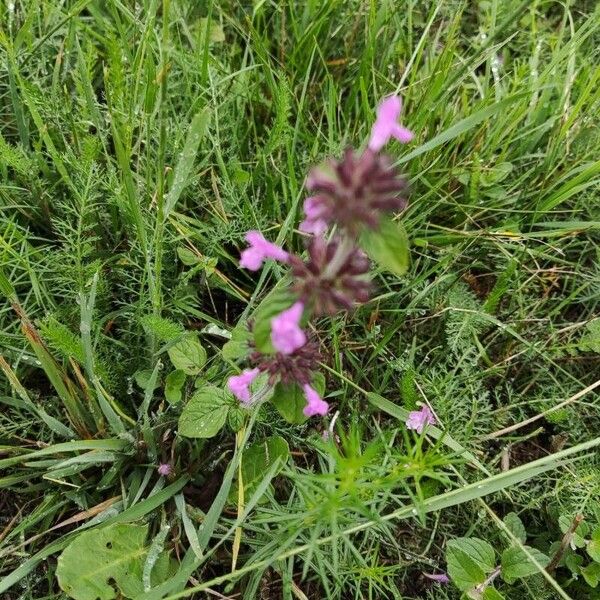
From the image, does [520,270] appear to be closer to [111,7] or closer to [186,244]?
[186,244]

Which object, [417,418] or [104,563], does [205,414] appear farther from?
[417,418]

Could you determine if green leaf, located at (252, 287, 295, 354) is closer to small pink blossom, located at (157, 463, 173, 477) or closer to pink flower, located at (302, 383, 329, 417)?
pink flower, located at (302, 383, 329, 417)

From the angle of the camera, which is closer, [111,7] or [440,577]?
[440,577]

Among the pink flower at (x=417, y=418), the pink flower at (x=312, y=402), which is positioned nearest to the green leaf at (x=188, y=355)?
the pink flower at (x=312, y=402)

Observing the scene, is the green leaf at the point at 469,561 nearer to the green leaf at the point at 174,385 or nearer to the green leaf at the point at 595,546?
the green leaf at the point at 595,546

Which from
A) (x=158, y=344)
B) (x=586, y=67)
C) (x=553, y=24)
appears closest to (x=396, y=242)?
(x=158, y=344)

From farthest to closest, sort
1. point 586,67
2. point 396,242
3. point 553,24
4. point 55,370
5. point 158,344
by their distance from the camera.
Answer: point 553,24 → point 586,67 → point 158,344 → point 55,370 → point 396,242

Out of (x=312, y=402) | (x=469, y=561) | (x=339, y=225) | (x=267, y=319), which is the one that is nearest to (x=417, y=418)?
(x=469, y=561)
